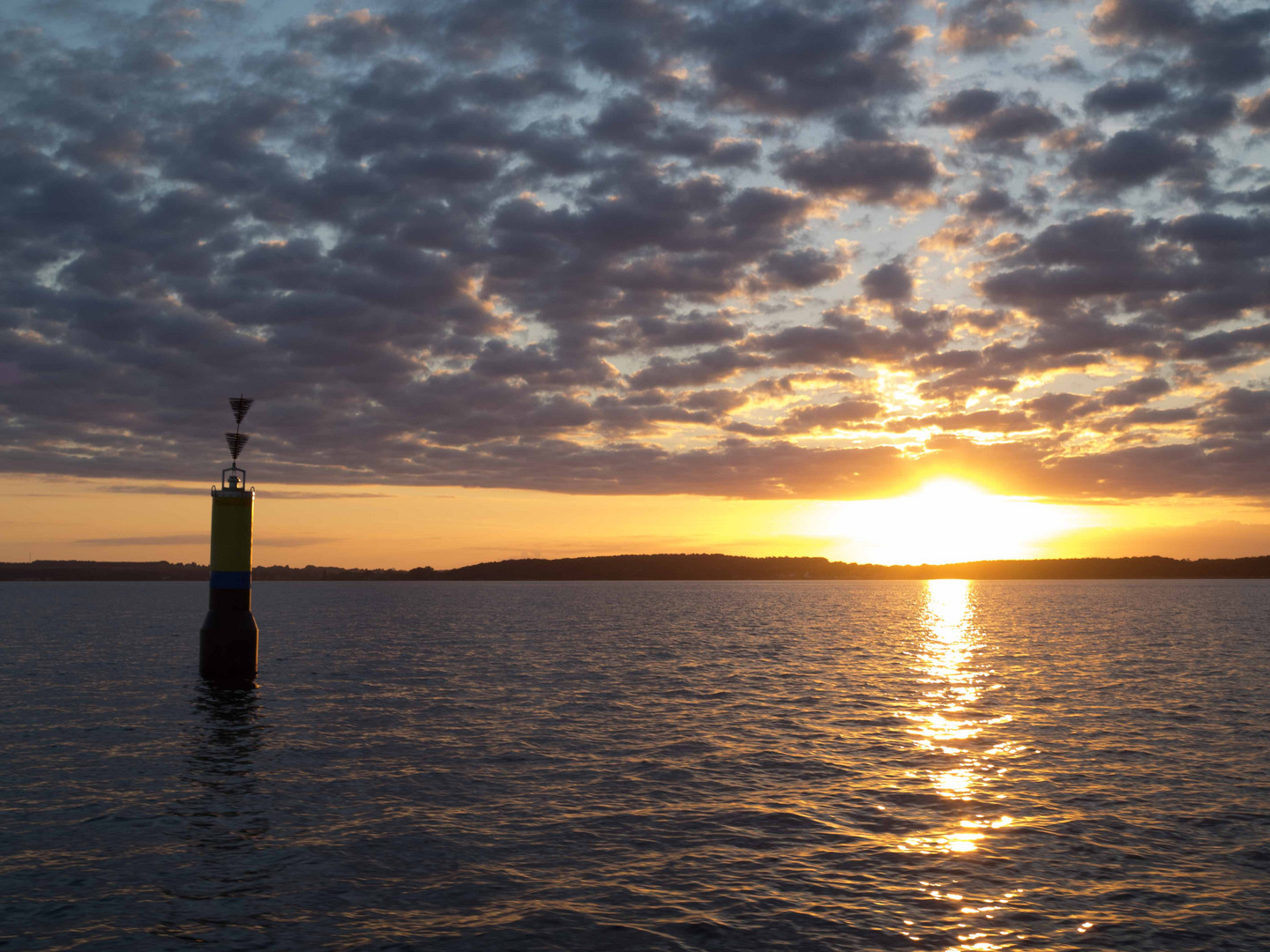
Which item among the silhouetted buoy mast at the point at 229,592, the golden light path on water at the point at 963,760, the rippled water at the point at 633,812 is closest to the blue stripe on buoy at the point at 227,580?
the silhouetted buoy mast at the point at 229,592

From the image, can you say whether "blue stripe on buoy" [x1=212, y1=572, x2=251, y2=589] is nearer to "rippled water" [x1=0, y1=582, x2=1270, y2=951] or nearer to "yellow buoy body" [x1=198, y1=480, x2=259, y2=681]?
"yellow buoy body" [x1=198, y1=480, x2=259, y2=681]

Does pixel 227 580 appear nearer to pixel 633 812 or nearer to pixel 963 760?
pixel 633 812

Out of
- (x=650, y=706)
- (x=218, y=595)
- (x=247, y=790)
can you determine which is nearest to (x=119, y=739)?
(x=247, y=790)

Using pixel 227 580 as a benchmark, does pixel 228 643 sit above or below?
below

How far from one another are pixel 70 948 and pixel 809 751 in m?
22.2

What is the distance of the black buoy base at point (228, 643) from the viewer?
4531 centimetres

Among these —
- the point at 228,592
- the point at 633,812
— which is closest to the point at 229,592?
the point at 228,592

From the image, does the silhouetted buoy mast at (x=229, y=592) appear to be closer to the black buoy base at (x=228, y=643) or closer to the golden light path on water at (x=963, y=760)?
the black buoy base at (x=228, y=643)

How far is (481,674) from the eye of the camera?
53062 mm

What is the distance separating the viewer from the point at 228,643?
45.7m

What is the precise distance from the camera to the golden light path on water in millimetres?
16406

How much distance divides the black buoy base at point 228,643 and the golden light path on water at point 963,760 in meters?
32.5

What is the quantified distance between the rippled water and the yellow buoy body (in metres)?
1.83

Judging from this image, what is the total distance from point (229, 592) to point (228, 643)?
2.57 m
